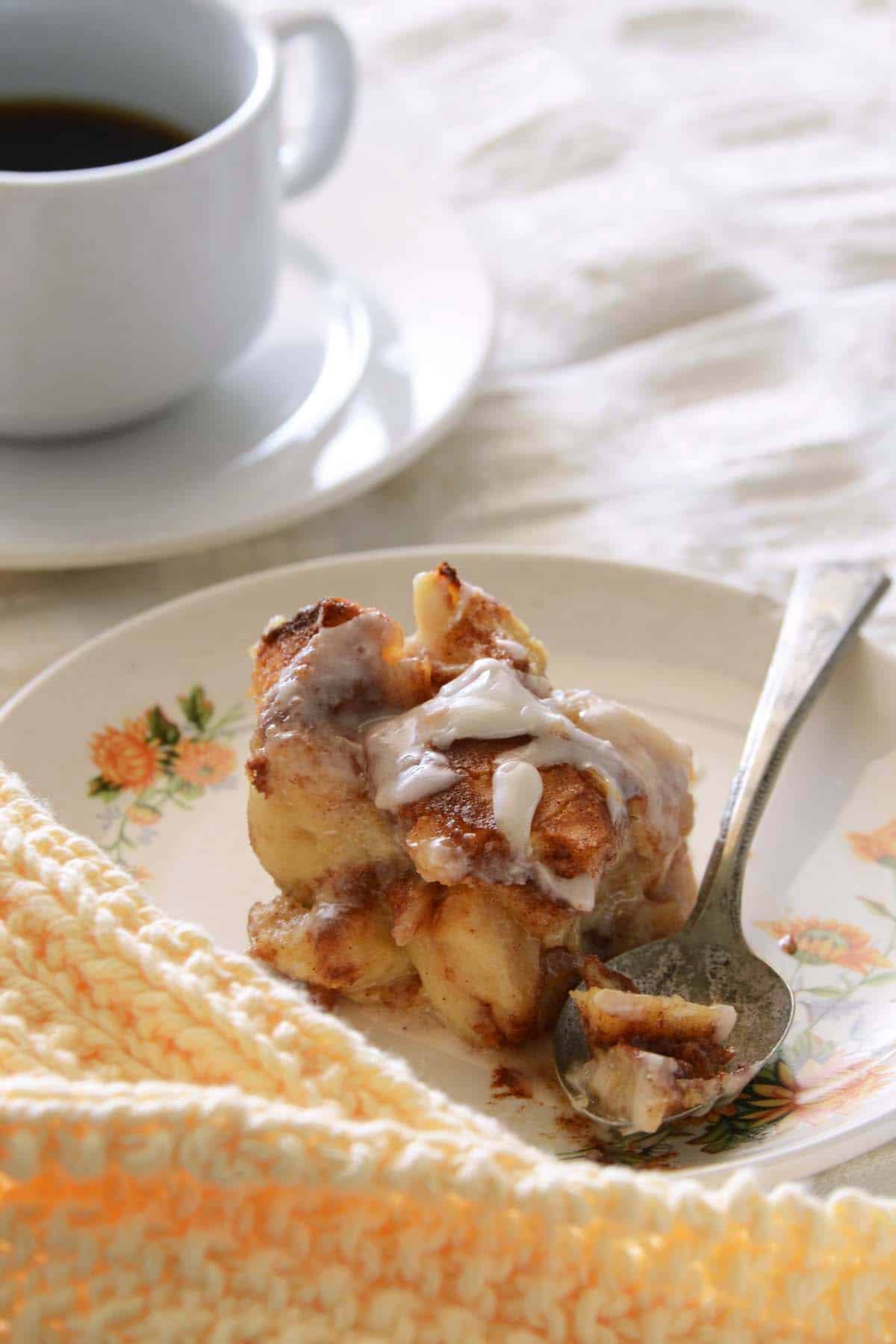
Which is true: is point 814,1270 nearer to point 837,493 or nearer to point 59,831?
point 59,831

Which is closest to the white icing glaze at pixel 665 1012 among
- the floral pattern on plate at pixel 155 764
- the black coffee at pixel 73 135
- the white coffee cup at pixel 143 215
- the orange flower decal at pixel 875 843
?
the orange flower decal at pixel 875 843

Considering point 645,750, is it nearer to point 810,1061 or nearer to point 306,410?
Answer: point 810,1061

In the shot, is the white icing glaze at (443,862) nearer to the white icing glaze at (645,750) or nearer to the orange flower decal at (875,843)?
the white icing glaze at (645,750)

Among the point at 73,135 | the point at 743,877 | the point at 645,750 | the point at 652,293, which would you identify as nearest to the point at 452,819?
the point at 645,750

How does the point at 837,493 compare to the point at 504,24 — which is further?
the point at 504,24

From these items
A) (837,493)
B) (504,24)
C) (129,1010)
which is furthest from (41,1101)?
(504,24)

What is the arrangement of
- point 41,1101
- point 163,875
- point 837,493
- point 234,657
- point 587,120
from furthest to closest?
point 587,120 < point 837,493 < point 234,657 < point 163,875 < point 41,1101

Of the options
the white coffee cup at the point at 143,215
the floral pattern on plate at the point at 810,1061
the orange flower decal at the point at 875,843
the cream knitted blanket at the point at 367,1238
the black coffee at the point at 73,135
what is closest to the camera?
the cream knitted blanket at the point at 367,1238
